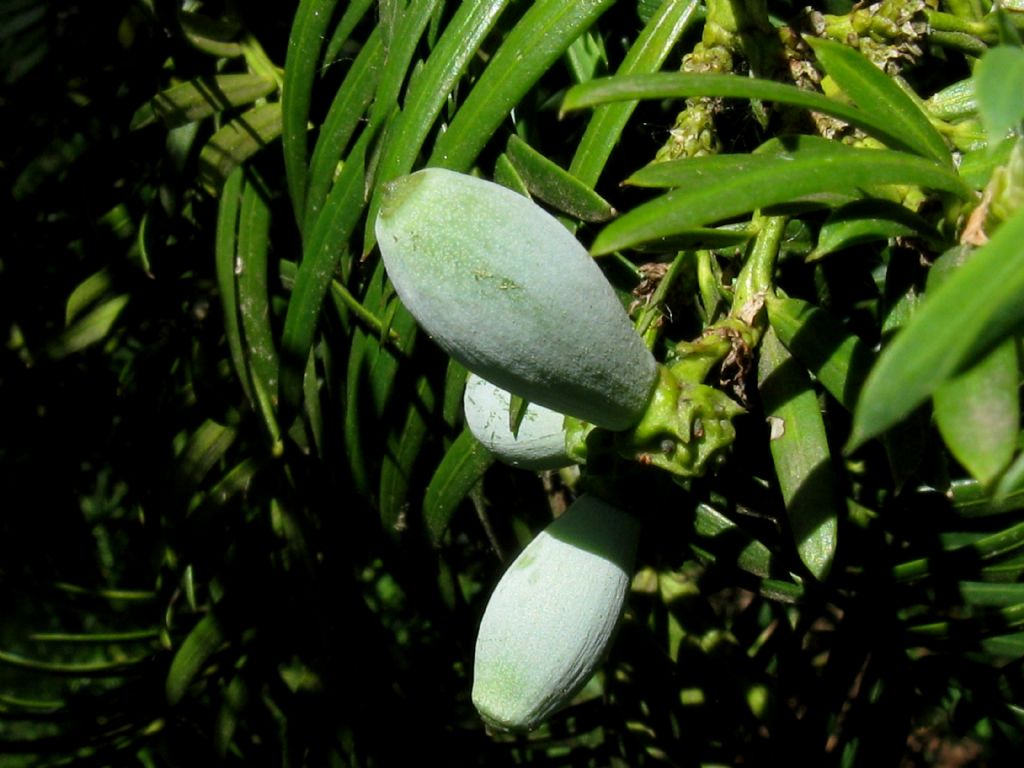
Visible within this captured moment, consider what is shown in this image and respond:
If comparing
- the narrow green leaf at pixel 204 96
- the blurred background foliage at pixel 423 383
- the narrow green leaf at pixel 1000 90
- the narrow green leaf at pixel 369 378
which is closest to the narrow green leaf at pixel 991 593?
the blurred background foliage at pixel 423 383

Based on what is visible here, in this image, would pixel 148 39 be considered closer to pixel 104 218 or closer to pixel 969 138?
pixel 104 218

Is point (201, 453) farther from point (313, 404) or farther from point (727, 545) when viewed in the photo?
point (727, 545)

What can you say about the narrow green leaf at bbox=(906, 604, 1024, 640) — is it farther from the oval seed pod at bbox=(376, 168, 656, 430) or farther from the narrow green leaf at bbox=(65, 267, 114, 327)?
the narrow green leaf at bbox=(65, 267, 114, 327)

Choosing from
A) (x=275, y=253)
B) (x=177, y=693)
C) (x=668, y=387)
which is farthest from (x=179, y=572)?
(x=668, y=387)

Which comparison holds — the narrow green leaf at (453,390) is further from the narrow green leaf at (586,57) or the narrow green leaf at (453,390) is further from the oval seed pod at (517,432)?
the narrow green leaf at (586,57)

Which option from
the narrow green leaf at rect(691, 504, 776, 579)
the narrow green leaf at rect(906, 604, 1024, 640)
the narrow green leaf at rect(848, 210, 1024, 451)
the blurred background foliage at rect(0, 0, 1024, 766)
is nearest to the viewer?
the narrow green leaf at rect(848, 210, 1024, 451)

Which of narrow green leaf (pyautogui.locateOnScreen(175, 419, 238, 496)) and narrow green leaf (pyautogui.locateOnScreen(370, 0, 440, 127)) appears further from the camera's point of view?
narrow green leaf (pyautogui.locateOnScreen(175, 419, 238, 496))

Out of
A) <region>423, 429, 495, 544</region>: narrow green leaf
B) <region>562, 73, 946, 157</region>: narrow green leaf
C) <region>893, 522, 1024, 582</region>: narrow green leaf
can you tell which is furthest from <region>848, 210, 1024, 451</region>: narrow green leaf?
<region>893, 522, 1024, 582</region>: narrow green leaf
